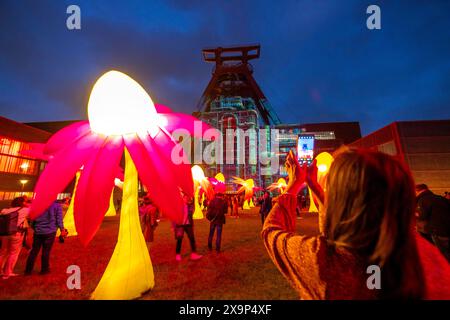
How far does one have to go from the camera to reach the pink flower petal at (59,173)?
1673mm

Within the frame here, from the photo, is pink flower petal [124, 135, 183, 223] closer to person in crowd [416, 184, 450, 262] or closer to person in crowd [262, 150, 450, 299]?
person in crowd [262, 150, 450, 299]

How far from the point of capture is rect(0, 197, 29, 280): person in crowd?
4133mm

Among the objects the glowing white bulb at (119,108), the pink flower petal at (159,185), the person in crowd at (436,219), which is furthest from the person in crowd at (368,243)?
the person in crowd at (436,219)

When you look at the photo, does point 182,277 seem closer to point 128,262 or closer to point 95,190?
point 128,262

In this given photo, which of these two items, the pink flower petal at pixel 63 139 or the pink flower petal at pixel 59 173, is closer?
the pink flower petal at pixel 59 173

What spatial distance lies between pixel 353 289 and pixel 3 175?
29.0 meters

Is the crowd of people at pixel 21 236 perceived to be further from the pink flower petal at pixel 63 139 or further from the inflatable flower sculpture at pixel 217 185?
the inflatable flower sculpture at pixel 217 185

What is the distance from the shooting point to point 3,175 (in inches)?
805

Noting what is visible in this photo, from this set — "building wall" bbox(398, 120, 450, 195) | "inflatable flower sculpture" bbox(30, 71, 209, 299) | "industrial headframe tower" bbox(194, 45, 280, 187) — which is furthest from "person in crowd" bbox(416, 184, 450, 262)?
"industrial headframe tower" bbox(194, 45, 280, 187)

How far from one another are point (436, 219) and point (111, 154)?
5148mm

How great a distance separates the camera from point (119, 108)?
6.61ft

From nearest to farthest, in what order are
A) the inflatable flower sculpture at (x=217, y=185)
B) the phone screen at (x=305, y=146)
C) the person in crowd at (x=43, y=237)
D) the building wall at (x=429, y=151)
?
1. the person in crowd at (x=43, y=237)
2. the inflatable flower sculpture at (x=217, y=185)
3. the building wall at (x=429, y=151)
4. the phone screen at (x=305, y=146)

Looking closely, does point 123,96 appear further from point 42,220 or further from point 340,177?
point 42,220

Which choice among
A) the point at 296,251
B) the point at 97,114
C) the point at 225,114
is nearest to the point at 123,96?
the point at 97,114
